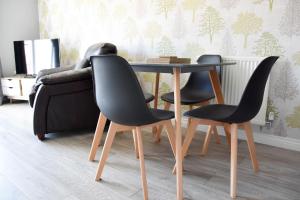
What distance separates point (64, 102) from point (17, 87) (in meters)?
2.10

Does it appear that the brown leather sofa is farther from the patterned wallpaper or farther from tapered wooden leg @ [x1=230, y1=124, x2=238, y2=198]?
tapered wooden leg @ [x1=230, y1=124, x2=238, y2=198]

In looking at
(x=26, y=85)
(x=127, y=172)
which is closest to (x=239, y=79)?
(x=127, y=172)

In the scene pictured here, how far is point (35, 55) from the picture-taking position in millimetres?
4273

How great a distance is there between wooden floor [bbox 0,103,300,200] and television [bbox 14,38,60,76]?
6.20 feet

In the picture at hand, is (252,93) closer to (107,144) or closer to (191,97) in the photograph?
(191,97)

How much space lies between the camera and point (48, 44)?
412 centimetres

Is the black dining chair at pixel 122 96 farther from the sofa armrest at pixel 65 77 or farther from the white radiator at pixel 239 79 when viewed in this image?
the white radiator at pixel 239 79

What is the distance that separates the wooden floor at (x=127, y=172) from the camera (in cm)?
158

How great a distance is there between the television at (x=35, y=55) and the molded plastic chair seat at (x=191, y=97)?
8.23 ft

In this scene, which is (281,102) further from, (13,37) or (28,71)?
(13,37)

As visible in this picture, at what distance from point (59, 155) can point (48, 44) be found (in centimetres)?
254

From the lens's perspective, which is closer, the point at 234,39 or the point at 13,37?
the point at 234,39

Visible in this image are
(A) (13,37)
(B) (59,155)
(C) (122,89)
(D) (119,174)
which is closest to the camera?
(C) (122,89)

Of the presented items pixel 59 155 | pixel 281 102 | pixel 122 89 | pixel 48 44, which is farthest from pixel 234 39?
pixel 48 44
